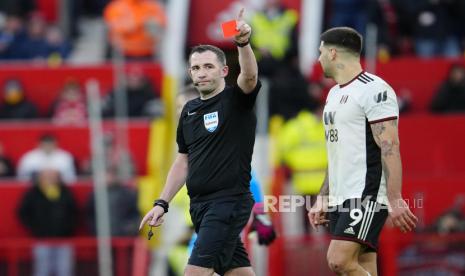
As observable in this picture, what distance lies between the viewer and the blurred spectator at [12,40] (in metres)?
20.1

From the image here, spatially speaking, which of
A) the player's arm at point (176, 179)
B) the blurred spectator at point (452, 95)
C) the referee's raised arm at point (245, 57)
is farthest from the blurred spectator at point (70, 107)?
the referee's raised arm at point (245, 57)

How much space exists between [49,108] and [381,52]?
5211 millimetres

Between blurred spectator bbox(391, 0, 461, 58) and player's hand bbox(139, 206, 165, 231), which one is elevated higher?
blurred spectator bbox(391, 0, 461, 58)

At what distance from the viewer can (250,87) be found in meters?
8.58

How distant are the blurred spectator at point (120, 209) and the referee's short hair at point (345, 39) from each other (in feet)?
23.7

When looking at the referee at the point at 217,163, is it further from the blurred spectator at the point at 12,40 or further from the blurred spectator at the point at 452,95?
the blurred spectator at the point at 12,40

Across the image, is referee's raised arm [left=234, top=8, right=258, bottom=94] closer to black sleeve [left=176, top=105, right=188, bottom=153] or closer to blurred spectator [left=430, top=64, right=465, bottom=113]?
black sleeve [left=176, top=105, right=188, bottom=153]

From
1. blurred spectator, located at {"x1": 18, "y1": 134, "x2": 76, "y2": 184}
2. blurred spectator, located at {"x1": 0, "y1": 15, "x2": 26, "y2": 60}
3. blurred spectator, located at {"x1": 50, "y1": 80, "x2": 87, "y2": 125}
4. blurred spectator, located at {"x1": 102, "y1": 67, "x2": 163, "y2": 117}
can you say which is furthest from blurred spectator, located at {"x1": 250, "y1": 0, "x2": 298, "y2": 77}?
blurred spectator, located at {"x1": 0, "y1": 15, "x2": 26, "y2": 60}

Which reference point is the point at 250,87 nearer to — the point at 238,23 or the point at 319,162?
the point at 238,23

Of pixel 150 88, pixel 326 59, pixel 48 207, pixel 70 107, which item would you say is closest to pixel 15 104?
pixel 70 107

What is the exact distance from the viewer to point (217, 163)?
8703mm

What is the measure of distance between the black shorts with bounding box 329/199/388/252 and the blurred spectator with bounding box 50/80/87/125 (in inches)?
374

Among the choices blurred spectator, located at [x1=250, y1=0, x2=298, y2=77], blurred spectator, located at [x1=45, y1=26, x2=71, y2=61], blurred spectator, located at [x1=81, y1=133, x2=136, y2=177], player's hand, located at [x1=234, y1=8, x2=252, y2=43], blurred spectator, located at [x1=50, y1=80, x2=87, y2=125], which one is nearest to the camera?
player's hand, located at [x1=234, y1=8, x2=252, y2=43]

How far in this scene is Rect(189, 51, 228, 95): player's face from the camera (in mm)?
8664
